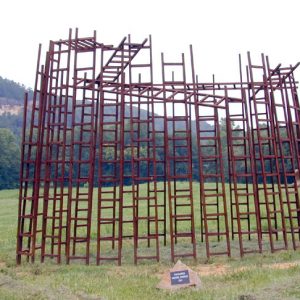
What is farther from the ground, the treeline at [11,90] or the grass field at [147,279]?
the treeline at [11,90]

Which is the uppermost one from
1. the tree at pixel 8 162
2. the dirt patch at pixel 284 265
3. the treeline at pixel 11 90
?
the treeline at pixel 11 90

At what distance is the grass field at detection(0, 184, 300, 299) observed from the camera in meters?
8.09

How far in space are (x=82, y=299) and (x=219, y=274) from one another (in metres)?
3.42

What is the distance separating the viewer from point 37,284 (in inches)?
364

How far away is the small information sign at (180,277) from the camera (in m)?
8.85

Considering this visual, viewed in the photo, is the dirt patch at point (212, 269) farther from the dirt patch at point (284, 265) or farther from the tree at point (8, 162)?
the tree at point (8, 162)

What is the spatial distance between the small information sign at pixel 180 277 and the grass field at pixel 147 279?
0.29 metres

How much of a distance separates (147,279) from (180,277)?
3.68ft

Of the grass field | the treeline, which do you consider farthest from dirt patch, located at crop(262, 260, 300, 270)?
the treeline

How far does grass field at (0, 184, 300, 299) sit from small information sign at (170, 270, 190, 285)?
294 millimetres

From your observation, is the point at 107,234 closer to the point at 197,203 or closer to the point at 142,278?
the point at 142,278

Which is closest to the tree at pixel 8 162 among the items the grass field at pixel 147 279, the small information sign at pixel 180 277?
the grass field at pixel 147 279

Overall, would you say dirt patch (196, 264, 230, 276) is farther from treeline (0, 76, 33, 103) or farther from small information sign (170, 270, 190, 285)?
treeline (0, 76, 33, 103)

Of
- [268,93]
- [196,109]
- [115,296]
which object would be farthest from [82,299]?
[268,93]
